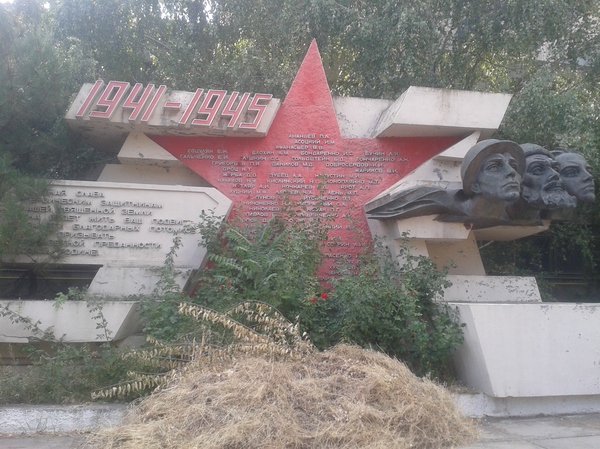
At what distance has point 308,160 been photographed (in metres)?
10.4

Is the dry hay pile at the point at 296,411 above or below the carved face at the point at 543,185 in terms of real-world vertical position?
below

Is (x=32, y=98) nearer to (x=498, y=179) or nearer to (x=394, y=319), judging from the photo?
(x=394, y=319)

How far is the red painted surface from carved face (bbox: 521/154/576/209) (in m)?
1.70

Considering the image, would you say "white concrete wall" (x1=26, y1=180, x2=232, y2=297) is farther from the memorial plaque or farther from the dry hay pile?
the dry hay pile

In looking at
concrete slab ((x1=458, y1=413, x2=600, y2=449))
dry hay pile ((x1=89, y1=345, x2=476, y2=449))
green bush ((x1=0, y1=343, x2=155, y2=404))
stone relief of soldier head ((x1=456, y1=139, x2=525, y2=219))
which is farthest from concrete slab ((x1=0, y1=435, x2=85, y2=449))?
stone relief of soldier head ((x1=456, y1=139, x2=525, y2=219))

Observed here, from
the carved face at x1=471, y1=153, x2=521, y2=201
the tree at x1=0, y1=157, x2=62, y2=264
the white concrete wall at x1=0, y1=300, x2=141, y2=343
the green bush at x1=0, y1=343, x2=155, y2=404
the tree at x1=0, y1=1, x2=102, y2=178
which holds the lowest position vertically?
the green bush at x1=0, y1=343, x2=155, y2=404

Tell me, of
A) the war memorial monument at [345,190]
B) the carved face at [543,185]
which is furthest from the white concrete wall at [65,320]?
the carved face at [543,185]

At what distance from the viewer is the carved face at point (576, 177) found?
9.24 m

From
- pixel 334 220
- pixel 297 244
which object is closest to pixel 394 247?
pixel 334 220

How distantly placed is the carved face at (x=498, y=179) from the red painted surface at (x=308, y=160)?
1.90 m

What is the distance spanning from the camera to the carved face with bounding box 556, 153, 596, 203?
30.3 ft

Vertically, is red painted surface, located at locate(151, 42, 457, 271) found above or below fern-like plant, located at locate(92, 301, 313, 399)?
above

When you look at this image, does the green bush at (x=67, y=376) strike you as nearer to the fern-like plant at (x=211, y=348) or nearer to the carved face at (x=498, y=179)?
the fern-like plant at (x=211, y=348)

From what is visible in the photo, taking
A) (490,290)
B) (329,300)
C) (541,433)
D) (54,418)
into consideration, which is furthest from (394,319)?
(54,418)
